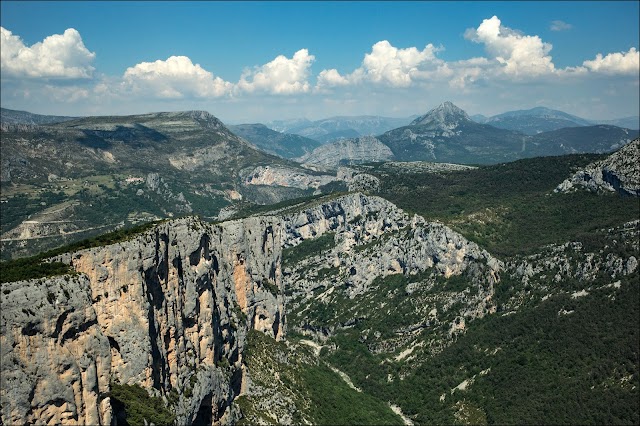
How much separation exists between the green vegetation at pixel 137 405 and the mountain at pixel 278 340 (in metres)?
0.20

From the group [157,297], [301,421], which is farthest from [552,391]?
[157,297]

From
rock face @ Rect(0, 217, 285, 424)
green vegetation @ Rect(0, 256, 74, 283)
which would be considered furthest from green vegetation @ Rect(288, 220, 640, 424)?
green vegetation @ Rect(0, 256, 74, 283)

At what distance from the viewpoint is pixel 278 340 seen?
152125mm

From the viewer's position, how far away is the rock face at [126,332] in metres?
57.9

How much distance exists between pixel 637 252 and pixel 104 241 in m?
149

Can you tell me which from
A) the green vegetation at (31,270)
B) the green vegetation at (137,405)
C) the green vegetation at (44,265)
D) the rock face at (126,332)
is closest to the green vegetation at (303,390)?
the rock face at (126,332)

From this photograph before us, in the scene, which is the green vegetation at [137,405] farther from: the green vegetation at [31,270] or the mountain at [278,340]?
the green vegetation at [31,270]

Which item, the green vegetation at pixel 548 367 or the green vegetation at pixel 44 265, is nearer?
the green vegetation at pixel 44 265

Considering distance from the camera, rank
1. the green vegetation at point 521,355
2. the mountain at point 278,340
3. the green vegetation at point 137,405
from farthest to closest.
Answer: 1. the green vegetation at point 521,355
2. the green vegetation at point 137,405
3. the mountain at point 278,340

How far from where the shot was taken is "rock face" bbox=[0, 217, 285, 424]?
190 ft

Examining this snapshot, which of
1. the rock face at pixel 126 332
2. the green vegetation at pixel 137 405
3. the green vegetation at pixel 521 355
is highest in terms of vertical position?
the rock face at pixel 126 332

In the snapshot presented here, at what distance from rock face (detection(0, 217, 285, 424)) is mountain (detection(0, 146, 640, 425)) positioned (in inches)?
7.1

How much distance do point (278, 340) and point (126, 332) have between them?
84995 mm

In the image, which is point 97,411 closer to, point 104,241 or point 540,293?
point 104,241
